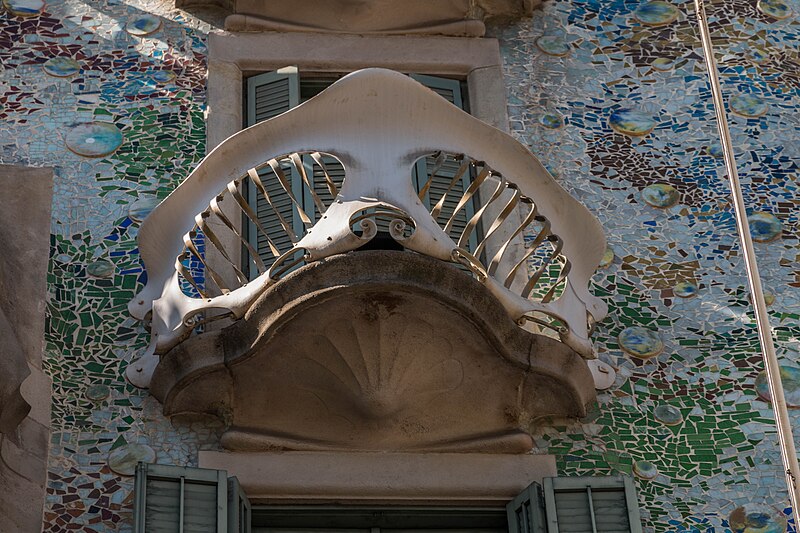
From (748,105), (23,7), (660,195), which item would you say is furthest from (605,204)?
(23,7)

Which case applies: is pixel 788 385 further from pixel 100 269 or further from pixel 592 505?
pixel 100 269

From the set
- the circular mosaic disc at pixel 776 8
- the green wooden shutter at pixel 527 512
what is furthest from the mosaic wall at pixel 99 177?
the circular mosaic disc at pixel 776 8

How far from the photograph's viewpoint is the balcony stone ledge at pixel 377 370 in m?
9.67

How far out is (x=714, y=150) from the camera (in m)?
11.6

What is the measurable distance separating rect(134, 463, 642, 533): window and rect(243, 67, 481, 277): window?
1364 mm

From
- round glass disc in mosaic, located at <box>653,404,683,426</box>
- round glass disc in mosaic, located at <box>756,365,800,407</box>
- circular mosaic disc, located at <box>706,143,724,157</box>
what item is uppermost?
circular mosaic disc, located at <box>706,143,724,157</box>

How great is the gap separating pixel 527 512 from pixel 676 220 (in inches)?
89.8

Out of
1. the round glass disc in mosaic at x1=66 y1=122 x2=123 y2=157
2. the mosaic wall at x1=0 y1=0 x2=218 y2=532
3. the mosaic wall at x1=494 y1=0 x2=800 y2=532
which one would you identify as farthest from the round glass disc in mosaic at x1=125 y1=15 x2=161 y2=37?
the mosaic wall at x1=494 y1=0 x2=800 y2=532

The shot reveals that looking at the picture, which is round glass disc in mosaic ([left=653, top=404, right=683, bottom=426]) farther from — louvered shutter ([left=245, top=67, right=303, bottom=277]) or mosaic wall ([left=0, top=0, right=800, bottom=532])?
louvered shutter ([left=245, top=67, right=303, bottom=277])

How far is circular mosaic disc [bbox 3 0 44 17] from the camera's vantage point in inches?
470

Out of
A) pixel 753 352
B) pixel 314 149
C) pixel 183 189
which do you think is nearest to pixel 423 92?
pixel 314 149

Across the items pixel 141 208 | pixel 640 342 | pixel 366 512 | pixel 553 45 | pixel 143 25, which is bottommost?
pixel 366 512

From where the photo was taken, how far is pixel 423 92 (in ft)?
33.5

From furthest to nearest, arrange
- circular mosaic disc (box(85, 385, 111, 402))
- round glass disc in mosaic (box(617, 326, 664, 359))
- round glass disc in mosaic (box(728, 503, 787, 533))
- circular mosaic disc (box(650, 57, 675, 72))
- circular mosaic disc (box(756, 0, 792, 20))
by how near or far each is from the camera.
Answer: circular mosaic disc (box(756, 0, 792, 20))
circular mosaic disc (box(650, 57, 675, 72))
round glass disc in mosaic (box(617, 326, 664, 359))
circular mosaic disc (box(85, 385, 111, 402))
round glass disc in mosaic (box(728, 503, 787, 533))
